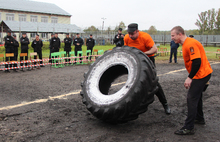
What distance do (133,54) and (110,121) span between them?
1.30 metres

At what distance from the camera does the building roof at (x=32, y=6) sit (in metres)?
40.9

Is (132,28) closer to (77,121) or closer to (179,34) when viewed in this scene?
(179,34)

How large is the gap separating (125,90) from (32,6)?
155 feet

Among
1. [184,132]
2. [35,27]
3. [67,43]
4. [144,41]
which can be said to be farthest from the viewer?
[35,27]

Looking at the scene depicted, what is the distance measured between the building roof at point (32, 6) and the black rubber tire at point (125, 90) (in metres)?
42.9

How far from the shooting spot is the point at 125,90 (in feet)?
11.3

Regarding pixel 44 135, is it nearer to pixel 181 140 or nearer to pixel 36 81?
pixel 181 140

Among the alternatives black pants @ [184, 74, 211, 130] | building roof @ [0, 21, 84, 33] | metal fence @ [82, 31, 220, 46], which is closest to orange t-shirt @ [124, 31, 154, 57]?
black pants @ [184, 74, 211, 130]

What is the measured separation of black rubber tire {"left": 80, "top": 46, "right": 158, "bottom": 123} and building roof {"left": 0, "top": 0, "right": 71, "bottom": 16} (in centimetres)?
4293

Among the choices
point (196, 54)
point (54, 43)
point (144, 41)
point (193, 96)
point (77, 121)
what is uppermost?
point (54, 43)

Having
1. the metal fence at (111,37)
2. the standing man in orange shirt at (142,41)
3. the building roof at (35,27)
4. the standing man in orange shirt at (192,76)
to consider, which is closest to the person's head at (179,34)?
the standing man in orange shirt at (192,76)

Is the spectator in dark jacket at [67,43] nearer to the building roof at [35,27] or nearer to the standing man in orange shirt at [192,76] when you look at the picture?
the standing man in orange shirt at [192,76]

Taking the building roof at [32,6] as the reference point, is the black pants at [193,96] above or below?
below

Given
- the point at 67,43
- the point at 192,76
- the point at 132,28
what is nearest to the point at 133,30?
the point at 132,28
